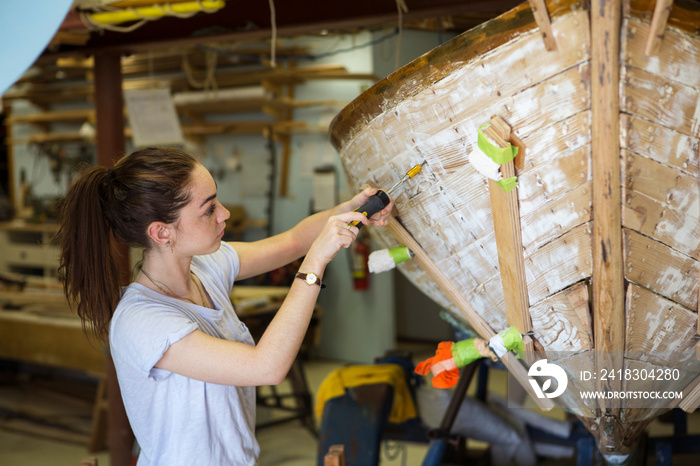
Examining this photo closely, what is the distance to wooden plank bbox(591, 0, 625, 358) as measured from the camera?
114cm

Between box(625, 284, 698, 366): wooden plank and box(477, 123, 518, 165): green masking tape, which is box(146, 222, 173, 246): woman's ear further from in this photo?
box(625, 284, 698, 366): wooden plank

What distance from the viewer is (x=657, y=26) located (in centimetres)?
113

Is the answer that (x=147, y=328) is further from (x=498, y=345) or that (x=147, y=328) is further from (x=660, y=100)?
(x=660, y=100)

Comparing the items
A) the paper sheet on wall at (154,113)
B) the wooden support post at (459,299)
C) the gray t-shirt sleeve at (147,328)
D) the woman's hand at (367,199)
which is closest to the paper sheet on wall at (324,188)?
the paper sheet on wall at (154,113)

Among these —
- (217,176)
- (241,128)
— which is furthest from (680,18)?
(217,176)

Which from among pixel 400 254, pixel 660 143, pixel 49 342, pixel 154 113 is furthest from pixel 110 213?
pixel 49 342

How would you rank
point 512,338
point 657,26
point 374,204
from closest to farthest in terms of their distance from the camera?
point 657,26, point 374,204, point 512,338

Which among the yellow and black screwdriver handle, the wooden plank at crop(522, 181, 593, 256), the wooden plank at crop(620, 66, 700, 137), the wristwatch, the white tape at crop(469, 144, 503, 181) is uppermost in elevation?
the wooden plank at crop(620, 66, 700, 137)

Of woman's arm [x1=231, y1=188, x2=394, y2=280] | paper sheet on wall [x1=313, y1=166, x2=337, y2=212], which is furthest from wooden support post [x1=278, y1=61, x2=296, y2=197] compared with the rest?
woman's arm [x1=231, y1=188, x2=394, y2=280]

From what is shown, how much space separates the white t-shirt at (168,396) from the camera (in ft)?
4.15

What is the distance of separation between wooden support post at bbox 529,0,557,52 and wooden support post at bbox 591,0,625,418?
0.08 metres

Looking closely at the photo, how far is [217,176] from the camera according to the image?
18.7 ft

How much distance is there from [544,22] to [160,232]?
91 cm

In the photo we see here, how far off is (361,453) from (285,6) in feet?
5.42
